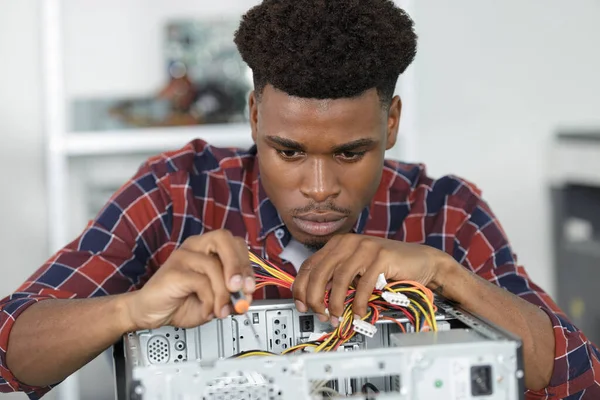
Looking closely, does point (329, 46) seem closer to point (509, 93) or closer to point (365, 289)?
point (365, 289)

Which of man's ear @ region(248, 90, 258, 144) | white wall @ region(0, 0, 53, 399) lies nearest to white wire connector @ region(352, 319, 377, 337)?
man's ear @ region(248, 90, 258, 144)

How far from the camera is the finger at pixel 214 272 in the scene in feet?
3.09

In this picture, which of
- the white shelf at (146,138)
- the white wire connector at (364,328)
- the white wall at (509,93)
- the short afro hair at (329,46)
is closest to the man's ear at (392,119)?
the short afro hair at (329,46)

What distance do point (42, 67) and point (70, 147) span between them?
29cm

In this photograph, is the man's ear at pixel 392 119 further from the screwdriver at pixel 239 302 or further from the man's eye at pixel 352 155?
the screwdriver at pixel 239 302

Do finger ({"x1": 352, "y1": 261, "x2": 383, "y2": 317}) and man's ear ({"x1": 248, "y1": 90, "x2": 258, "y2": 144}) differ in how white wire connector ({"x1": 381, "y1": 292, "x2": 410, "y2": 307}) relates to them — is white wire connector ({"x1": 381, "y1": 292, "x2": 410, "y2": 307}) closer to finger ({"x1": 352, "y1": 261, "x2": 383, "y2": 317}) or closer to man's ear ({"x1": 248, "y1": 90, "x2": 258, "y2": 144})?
finger ({"x1": 352, "y1": 261, "x2": 383, "y2": 317})

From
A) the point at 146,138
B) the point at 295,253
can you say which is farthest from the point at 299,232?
the point at 146,138

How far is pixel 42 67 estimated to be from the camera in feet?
9.12

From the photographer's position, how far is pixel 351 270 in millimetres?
1006

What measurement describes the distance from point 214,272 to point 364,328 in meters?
0.19

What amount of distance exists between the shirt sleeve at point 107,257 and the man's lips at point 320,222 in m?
0.33

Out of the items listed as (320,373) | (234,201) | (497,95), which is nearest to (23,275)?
Answer: (234,201)

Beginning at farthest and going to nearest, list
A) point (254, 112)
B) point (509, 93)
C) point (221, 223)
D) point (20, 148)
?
point (509, 93), point (20, 148), point (221, 223), point (254, 112)

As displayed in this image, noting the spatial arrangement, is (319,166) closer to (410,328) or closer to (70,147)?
(410,328)
